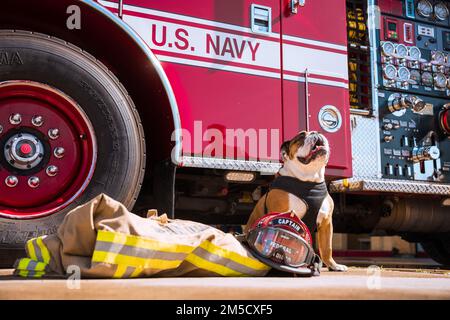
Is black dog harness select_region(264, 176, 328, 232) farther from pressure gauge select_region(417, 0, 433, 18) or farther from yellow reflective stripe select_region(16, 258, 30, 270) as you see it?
pressure gauge select_region(417, 0, 433, 18)

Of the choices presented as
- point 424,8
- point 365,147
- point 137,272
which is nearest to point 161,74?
point 137,272

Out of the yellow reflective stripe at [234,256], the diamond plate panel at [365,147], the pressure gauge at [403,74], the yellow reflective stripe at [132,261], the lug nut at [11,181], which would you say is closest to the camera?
the yellow reflective stripe at [132,261]

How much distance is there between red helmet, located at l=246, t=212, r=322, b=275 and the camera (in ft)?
5.99

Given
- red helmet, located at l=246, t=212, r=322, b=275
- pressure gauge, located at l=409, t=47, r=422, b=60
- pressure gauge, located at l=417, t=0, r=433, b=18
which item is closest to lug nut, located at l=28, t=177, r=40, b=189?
red helmet, located at l=246, t=212, r=322, b=275

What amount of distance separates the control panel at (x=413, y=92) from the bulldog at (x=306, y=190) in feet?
3.16

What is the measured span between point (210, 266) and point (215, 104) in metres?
1.03

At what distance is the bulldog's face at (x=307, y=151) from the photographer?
2484mm

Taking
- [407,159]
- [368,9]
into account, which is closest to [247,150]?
[407,159]

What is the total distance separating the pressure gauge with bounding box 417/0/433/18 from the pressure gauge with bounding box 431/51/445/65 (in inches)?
12.0

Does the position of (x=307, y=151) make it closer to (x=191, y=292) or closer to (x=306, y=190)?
(x=306, y=190)

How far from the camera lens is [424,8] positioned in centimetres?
373

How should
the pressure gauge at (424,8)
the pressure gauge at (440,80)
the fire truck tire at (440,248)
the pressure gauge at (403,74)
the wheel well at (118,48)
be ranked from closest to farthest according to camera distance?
the wheel well at (118,48) < the pressure gauge at (403,74) < the pressure gauge at (440,80) < the pressure gauge at (424,8) < the fire truck tire at (440,248)

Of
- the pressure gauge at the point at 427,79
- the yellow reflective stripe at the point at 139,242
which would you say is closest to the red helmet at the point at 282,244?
the yellow reflective stripe at the point at 139,242

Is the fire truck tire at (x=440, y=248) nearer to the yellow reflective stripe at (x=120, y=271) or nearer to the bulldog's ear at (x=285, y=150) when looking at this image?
the bulldog's ear at (x=285, y=150)
